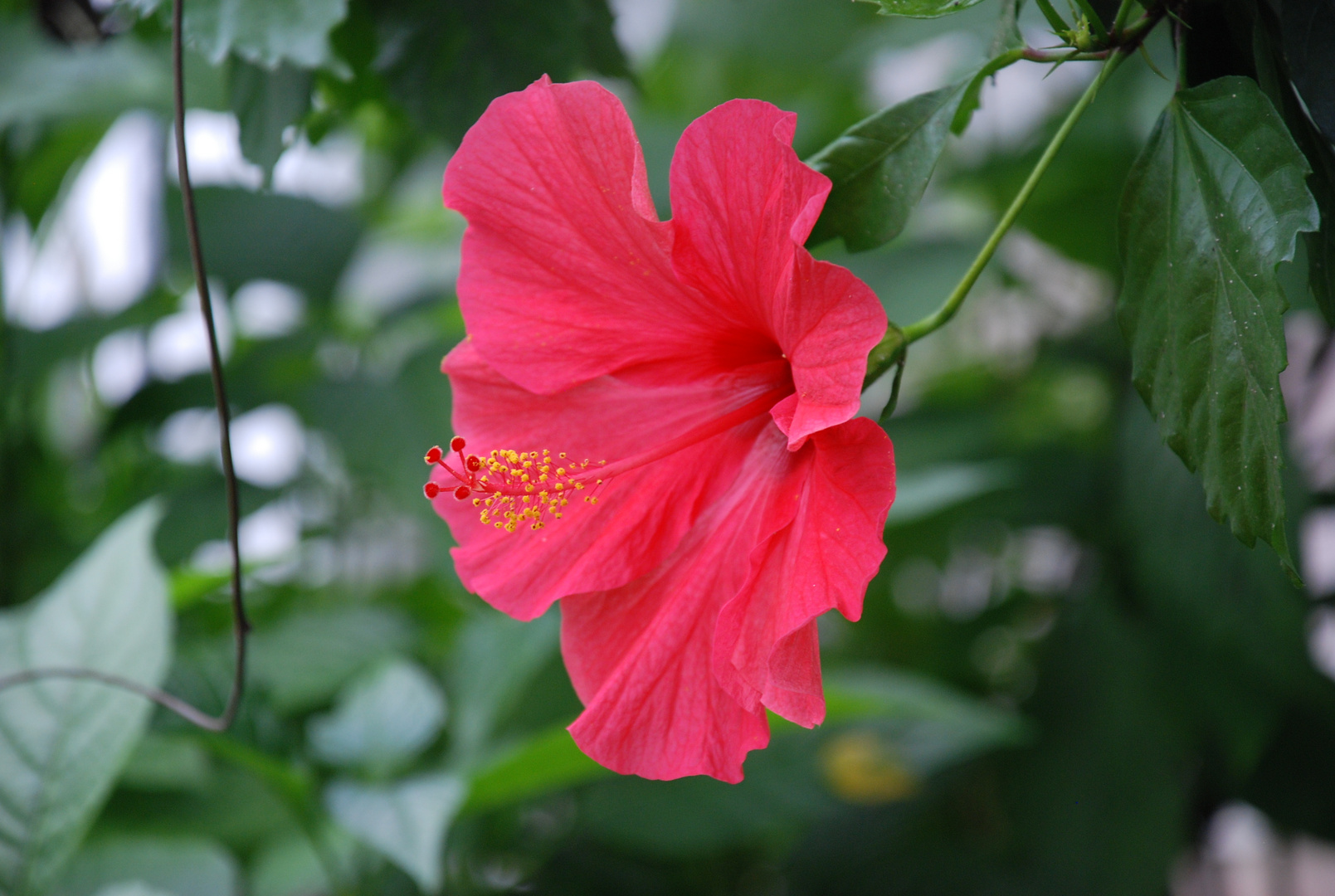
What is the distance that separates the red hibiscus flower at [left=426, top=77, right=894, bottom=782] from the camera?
322 millimetres

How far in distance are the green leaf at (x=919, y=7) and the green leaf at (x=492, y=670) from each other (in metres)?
0.59

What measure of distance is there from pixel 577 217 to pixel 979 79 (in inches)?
5.8

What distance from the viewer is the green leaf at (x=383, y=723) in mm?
780

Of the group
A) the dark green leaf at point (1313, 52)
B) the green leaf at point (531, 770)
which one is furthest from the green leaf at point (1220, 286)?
the green leaf at point (531, 770)

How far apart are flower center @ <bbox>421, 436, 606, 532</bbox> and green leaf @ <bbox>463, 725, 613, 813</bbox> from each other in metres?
0.32

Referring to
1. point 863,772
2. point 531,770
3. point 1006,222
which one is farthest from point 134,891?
point 863,772

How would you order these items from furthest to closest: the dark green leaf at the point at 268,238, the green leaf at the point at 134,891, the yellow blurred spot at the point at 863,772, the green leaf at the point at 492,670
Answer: the yellow blurred spot at the point at 863,772, the dark green leaf at the point at 268,238, the green leaf at the point at 492,670, the green leaf at the point at 134,891

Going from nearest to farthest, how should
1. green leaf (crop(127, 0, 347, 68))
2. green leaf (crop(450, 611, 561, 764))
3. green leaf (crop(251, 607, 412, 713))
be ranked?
green leaf (crop(127, 0, 347, 68)) → green leaf (crop(450, 611, 561, 764)) → green leaf (crop(251, 607, 412, 713))

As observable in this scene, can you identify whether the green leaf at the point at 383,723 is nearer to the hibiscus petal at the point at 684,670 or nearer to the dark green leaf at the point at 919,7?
the hibiscus petal at the point at 684,670

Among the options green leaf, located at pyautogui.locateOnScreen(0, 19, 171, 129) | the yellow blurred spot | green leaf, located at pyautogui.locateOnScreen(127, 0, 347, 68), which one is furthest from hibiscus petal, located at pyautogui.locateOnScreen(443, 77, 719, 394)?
the yellow blurred spot

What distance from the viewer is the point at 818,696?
327 mm

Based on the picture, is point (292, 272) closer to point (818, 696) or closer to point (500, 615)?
point (500, 615)

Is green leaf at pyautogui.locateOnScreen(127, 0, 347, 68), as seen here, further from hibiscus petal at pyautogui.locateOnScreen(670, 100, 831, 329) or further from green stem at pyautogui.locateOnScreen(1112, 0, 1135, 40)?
green stem at pyautogui.locateOnScreen(1112, 0, 1135, 40)

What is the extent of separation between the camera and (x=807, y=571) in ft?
1.07
